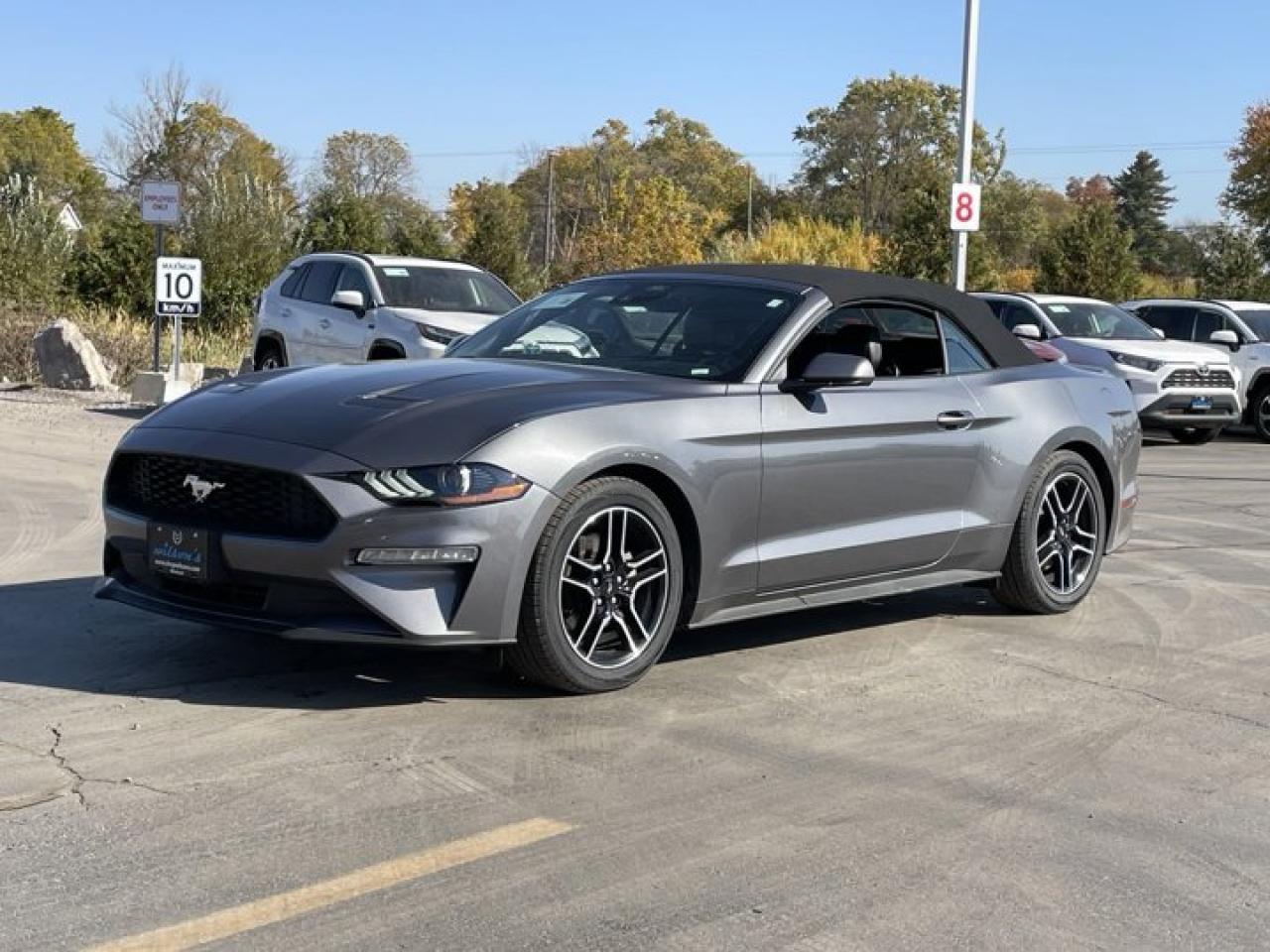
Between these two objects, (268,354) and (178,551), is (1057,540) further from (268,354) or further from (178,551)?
(268,354)

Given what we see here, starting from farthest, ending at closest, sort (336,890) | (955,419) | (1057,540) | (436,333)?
(436,333)
(1057,540)
(955,419)
(336,890)

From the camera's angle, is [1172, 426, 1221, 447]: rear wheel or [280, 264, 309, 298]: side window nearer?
[280, 264, 309, 298]: side window

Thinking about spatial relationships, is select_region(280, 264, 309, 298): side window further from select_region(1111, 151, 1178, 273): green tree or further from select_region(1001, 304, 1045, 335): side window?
select_region(1111, 151, 1178, 273): green tree

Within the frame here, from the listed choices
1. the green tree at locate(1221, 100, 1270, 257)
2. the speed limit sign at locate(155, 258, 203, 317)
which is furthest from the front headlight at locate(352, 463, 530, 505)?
the green tree at locate(1221, 100, 1270, 257)

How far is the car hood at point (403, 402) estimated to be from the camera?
16.7 feet

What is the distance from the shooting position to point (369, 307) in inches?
578

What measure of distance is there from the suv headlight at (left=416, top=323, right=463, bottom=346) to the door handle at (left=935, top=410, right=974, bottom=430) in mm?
7734

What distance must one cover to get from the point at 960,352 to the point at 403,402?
2.89 meters

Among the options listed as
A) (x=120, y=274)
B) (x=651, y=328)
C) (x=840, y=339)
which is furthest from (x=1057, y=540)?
(x=120, y=274)

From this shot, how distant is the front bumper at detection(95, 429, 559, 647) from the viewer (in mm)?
4934

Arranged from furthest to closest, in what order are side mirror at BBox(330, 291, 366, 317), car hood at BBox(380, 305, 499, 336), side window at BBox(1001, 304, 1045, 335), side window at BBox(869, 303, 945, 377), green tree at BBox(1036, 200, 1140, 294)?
green tree at BBox(1036, 200, 1140, 294) < side window at BBox(1001, 304, 1045, 335) < car hood at BBox(380, 305, 499, 336) < side mirror at BBox(330, 291, 366, 317) < side window at BBox(869, 303, 945, 377)

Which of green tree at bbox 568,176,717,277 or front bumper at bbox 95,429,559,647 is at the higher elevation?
green tree at bbox 568,176,717,277

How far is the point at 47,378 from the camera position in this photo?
64.1 ft

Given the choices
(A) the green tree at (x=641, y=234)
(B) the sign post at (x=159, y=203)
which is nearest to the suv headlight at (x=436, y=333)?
(B) the sign post at (x=159, y=203)
